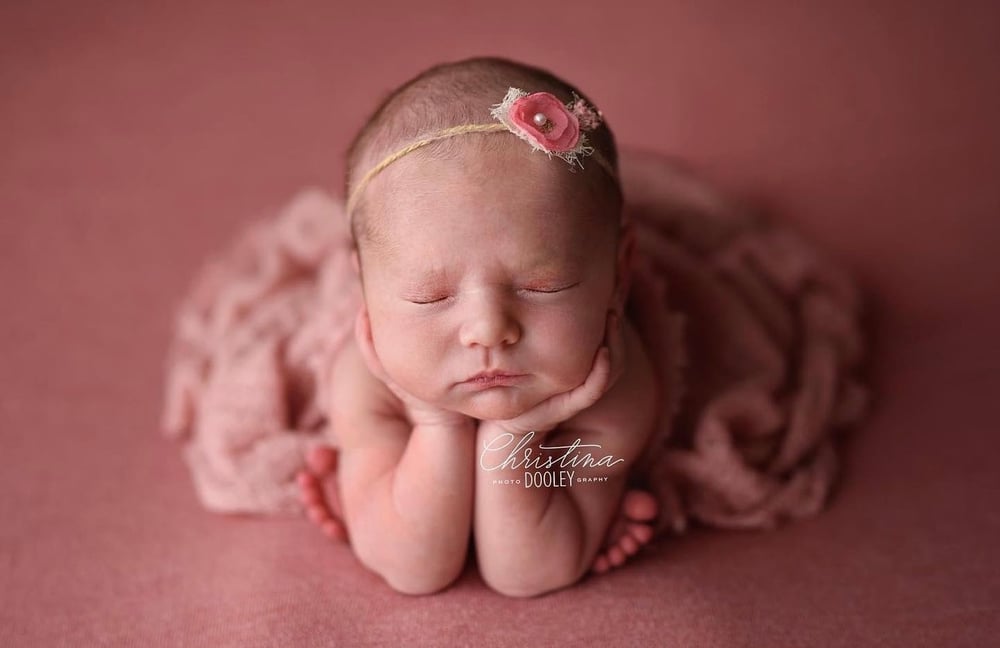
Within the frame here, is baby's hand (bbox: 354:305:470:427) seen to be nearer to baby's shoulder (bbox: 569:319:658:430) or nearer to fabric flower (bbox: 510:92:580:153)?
baby's shoulder (bbox: 569:319:658:430)

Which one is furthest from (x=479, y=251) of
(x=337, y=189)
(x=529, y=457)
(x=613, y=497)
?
(x=337, y=189)

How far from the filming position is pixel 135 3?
6.21ft

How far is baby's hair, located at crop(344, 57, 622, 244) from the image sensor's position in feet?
3.14

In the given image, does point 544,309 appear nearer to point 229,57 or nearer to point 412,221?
point 412,221

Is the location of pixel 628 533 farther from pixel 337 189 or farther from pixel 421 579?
pixel 337 189

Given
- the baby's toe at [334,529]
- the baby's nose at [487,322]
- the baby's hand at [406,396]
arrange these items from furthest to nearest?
the baby's toe at [334,529]
the baby's hand at [406,396]
the baby's nose at [487,322]

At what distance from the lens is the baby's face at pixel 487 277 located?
0.91 m

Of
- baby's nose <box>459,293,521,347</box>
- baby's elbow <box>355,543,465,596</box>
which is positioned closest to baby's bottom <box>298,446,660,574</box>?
baby's elbow <box>355,543,465,596</box>

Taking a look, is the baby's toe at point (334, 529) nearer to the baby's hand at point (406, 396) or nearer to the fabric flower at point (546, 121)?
the baby's hand at point (406, 396)

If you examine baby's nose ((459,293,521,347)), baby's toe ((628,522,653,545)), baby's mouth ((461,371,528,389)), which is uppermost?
baby's nose ((459,293,521,347))

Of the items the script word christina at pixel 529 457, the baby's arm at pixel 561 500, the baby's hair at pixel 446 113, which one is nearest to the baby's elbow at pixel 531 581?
the baby's arm at pixel 561 500

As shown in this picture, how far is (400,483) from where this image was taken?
1.07 meters

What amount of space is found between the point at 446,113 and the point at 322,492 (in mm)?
514

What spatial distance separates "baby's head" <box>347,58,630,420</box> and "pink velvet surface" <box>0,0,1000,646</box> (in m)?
0.29
